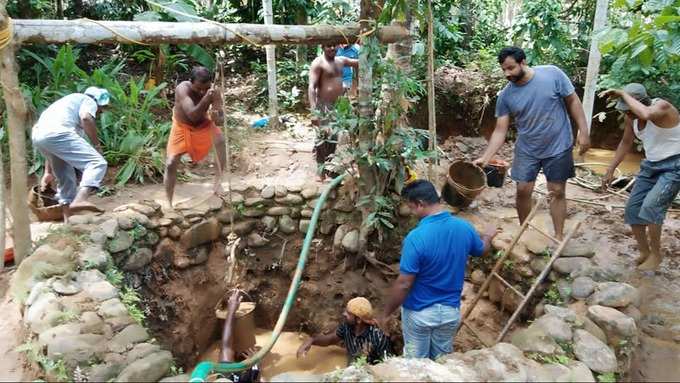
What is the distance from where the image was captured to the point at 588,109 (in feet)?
21.8

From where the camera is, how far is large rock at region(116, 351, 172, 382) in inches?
101

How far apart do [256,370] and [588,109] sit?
5.25 m

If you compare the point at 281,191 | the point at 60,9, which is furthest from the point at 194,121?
the point at 60,9

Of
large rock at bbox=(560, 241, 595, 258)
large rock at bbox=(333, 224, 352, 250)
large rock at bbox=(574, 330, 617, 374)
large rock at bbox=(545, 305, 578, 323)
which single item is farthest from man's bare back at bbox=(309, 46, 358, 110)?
large rock at bbox=(574, 330, 617, 374)

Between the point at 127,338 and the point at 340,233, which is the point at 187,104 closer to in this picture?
the point at 340,233

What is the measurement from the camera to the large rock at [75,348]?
8.83 ft

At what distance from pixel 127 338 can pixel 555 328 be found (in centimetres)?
241

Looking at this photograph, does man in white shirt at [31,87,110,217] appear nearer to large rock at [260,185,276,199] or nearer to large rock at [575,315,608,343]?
large rock at [260,185,276,199]

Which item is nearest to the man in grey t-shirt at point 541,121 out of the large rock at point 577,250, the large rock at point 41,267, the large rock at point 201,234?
the large rock at point 577,250

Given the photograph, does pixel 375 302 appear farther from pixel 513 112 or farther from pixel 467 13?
pixel 467 13

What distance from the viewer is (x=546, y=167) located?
3.98 m

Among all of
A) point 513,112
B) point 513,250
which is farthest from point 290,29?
point 513,250

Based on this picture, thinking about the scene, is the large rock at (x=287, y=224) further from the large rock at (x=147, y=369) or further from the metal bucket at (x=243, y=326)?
the large rock at (x=147, y=369)

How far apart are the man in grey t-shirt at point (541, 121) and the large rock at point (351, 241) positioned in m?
1.39
